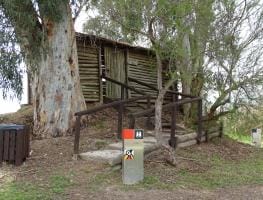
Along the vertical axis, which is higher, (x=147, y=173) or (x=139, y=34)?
(x=139, y=34)

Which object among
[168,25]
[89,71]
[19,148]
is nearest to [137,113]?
[168,25]

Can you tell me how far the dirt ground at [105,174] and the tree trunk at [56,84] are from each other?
1.72 feet

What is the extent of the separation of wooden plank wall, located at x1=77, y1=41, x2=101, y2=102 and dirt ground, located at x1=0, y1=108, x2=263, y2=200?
9.03 feet

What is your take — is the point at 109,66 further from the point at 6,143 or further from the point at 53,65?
the point at 6,143

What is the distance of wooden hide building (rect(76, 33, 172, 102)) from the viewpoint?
1295 cm

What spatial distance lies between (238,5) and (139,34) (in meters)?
3.19

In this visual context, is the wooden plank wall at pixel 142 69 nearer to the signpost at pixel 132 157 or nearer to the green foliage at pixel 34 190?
the signpost at pixel 132 157

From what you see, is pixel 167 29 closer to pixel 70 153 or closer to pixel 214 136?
pixel 70 153

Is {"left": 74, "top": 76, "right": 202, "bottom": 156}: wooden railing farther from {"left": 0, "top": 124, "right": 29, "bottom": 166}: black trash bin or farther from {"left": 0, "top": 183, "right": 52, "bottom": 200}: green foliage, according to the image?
{"left": 0, "top": 183, "right": 52, "bottom": 200}: green foliage

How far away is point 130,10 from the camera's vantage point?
816cm

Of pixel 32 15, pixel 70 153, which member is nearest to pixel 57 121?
pixel 70 153

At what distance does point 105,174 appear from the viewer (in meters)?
7.57

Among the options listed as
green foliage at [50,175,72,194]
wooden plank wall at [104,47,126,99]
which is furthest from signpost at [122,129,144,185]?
wooden plank wall at [104,47,126,99]

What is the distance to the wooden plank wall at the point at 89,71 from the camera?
508 inches
